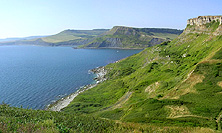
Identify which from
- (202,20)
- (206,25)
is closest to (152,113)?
(206,25)

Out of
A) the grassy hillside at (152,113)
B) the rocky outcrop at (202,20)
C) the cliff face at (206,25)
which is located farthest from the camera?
the rocky outcrop at (202,20)

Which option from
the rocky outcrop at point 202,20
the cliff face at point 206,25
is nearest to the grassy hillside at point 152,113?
the cliff face at point 206,25

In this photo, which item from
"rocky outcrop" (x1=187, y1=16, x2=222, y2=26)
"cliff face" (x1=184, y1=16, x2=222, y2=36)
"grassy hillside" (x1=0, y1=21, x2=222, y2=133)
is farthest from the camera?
"rocky outcrop" (x1=187, y1=16, x2=222, y2=26)

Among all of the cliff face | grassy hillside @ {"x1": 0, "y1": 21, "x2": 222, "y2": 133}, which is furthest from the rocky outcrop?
grassy hillside @ {"x1": 0, "y1": 21, "x2": 222, "y2": 133}

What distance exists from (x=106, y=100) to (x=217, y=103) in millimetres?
58103

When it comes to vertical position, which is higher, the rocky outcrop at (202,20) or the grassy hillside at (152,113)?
the rocky outcrop at (202,20)

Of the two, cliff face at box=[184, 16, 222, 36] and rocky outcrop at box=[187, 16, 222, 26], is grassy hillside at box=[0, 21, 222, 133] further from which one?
rocky outcrop at box=[187, 16, 222, 26]

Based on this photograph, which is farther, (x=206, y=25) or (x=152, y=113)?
(x=206, y=25)

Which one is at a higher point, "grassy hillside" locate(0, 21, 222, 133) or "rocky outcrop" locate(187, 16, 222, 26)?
"rocky outcrop" locate(187, 16, 222, 26)

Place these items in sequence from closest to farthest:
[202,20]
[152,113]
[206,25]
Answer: [152,113], [206,25], [202,20]

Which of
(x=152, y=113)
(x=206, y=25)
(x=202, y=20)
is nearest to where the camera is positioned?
(x=152, y=113)

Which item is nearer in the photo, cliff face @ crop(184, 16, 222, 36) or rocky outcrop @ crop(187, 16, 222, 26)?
cliff face @ crop(184, 16, 222, 36)

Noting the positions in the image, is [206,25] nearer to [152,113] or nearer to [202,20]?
[202,20]

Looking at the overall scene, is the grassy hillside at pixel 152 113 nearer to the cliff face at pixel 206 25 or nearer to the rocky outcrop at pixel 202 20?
the cliff face at pixel 206 25
